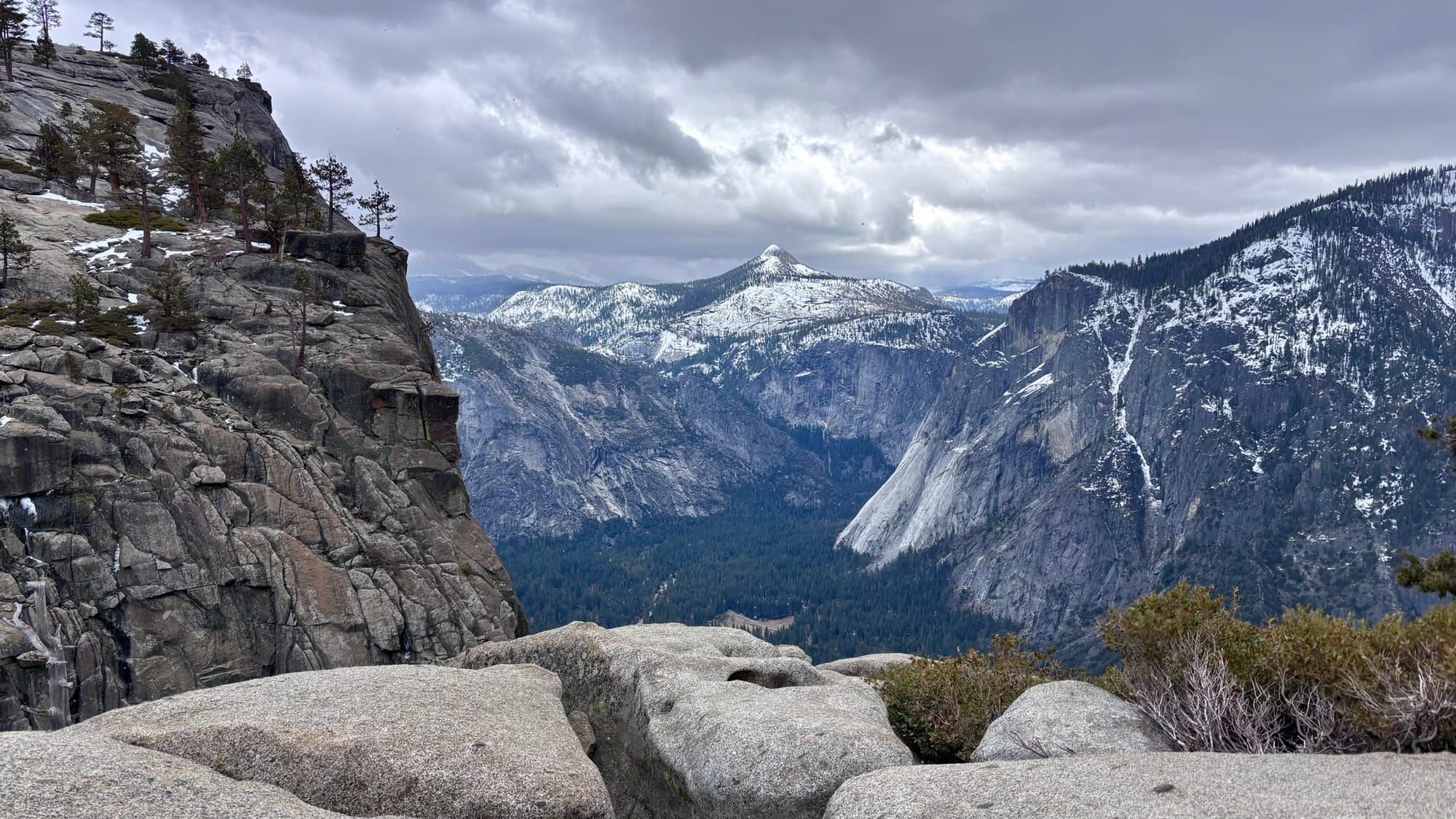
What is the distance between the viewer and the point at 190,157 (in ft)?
249

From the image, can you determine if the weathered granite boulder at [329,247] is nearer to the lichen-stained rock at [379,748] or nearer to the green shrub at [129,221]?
the green shrub at [129,221]

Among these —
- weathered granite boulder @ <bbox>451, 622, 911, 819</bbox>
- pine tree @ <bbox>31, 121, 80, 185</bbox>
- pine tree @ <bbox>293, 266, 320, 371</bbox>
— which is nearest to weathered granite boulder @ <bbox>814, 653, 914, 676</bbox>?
weathered granite boulder @ <bbox>451, 622, 911, 819</bbox>

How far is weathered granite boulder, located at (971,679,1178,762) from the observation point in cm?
1875

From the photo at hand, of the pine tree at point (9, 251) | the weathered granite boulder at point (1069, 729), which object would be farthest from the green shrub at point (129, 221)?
the weathered granite boulder at point (1069, 729)

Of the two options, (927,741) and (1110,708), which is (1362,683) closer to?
(1110,708)

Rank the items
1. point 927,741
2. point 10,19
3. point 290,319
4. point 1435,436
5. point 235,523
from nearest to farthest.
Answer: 1. point 927,741
2. point 1435,436
3. point 235,523
4. point 290,319
5. point 10,19

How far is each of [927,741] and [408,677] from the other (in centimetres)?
1556

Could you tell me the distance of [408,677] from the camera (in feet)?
73.4

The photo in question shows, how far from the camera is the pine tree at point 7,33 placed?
99750 mm

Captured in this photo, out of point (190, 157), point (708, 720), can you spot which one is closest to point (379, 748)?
point (708, 720)

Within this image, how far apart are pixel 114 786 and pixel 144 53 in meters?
149

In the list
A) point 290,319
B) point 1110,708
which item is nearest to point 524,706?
point 1110,708

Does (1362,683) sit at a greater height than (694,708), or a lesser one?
greater

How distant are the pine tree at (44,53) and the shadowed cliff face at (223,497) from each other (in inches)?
2784
